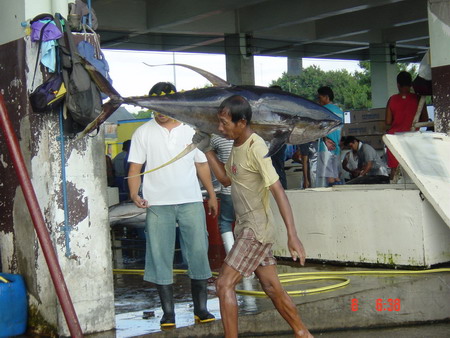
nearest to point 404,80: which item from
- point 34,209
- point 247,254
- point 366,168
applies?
point 366,168

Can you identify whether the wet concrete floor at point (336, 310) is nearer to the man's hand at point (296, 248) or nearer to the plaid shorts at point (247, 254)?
the plaid shorts at point (247, 254)

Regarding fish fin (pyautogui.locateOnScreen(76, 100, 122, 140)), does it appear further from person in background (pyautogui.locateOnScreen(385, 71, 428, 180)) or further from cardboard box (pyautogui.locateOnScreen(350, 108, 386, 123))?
cardboard box (pyautogui.locateOnScreen(350, 108, 386, 123))

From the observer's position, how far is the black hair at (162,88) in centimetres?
636

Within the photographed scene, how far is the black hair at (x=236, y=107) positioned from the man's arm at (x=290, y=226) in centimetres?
51

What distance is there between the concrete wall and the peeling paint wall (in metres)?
3.29

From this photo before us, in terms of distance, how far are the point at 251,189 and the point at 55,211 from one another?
1.53 metres

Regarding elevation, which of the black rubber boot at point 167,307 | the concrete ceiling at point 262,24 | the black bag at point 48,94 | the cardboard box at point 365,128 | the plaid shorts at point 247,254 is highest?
the concrete ceiling at point 262,24

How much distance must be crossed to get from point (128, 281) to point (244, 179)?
141 inches

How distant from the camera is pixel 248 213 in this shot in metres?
5.60

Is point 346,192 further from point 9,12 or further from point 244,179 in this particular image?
point 9,12
